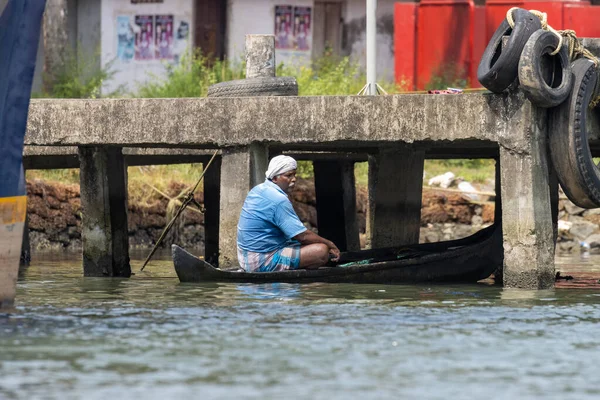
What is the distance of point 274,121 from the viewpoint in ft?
44.8

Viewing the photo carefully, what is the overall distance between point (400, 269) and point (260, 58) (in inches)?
108

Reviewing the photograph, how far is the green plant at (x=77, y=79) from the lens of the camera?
27.0m

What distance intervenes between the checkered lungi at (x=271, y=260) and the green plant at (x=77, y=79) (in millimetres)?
13542

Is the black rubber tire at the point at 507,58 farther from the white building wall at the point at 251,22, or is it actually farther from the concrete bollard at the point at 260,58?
the white building wall at the point at 251,22

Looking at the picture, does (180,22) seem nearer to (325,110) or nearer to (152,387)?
(325,110)

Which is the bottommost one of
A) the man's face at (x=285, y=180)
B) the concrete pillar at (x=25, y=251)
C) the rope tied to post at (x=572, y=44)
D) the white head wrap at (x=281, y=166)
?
the concrete pillar at (x=25, y=251)

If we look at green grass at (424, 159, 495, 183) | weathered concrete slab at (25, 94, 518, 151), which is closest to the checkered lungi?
weathered concrete slab at (25, 94, 518, 151)

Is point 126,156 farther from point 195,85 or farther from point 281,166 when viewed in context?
point 195,85

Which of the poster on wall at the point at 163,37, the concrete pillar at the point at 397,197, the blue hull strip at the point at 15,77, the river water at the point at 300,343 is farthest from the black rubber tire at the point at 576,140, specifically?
the poster on wall at the point at 163,37

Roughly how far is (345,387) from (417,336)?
1997 mm

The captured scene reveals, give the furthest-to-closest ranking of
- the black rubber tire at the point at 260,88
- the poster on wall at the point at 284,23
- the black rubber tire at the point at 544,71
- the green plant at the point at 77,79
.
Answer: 1. the poster on wall at the point at 284,23
2. the green plant at the point at 77,79
3. the black rubber tire at the point at 260,88
4. the black rubber tire at the point at 544,71

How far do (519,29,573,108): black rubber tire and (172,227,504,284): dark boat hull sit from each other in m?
2.37

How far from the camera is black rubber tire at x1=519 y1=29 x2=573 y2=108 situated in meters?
12.5

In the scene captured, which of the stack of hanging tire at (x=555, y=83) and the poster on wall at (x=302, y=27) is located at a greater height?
the poster on wall at (x=302, y=27)
